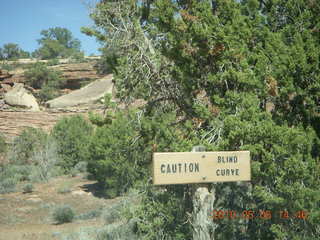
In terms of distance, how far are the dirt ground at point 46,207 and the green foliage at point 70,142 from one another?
3.81 feet

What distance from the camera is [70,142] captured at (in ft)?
64.9

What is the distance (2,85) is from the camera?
37281 mm

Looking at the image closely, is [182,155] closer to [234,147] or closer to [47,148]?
[234,147]

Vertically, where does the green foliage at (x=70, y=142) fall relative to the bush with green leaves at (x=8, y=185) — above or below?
above

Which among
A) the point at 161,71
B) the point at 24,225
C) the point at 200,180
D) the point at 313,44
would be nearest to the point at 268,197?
the point at 200,180

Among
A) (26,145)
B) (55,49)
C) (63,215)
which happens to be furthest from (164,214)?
(55,49)

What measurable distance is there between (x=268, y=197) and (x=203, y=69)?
202 centimetres

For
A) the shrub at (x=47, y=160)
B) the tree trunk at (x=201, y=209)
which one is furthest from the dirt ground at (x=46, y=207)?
the tree trunk at (x=201, y=209)

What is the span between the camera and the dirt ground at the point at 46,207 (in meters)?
9.97

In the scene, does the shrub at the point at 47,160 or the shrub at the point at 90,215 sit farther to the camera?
the shrub at the point at 47,160

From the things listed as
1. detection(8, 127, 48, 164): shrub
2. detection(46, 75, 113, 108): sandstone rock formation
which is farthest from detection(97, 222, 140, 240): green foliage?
detection(46, 75, 113, 108): sandstone rock formation

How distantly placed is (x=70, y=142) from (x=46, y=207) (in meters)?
6.52

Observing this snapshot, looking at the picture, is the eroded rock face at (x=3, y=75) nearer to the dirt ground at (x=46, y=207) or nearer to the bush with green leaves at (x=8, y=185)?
the bush with green leaves at (x=8, y=185)
